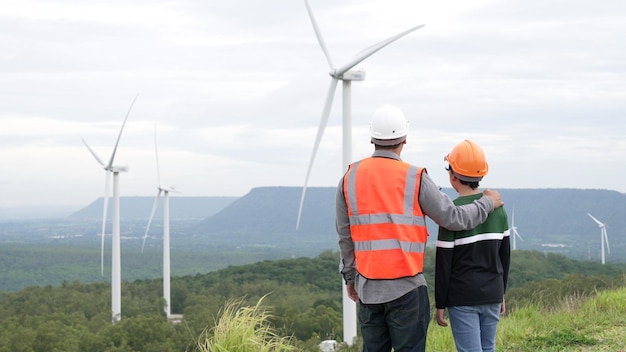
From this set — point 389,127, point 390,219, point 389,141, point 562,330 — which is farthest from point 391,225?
point 562,330

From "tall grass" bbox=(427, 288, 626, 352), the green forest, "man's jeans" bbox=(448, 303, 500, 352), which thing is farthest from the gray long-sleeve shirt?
the green forest

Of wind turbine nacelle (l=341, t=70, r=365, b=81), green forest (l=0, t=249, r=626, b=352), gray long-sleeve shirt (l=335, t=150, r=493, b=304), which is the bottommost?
green forest (l=0, t=249, r=626, b=352)

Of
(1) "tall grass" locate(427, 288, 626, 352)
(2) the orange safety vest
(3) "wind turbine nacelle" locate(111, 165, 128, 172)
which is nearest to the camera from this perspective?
(2) the orange safety vest

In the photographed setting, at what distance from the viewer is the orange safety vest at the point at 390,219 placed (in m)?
6.27

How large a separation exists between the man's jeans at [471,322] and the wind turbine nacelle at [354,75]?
17424 millimetres

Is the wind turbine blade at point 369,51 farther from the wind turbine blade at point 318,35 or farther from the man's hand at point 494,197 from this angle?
the man's hand at point 494,197

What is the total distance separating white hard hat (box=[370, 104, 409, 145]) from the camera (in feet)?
21.6

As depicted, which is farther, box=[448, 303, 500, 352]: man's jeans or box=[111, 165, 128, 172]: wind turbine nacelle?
box=[111, 165, 128, 172]: wind turbine nacelle

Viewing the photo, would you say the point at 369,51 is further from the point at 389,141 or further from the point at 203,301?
the point at 203,301

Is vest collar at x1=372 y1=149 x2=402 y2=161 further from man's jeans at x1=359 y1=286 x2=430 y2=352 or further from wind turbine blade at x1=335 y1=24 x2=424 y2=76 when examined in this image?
wind turbine blade at x1=335 y1=24 x2=424 y2=76

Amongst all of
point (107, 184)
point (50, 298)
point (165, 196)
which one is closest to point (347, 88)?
point (107, 184)

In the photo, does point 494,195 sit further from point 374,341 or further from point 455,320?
point 374,341

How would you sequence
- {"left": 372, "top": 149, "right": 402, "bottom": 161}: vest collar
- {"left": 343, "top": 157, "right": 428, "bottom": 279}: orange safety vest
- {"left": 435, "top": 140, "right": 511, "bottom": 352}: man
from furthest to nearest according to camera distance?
{"left": 435, "top": 140, "right": 511, "bottom": 352}: man < {"left": 372, "top": 149, "right": 402, "bottom": 161}: vest collar < {"left": 343, "top": 157, "right": 428, "bottom": 279}: orange safety vest

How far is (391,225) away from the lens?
627cm
